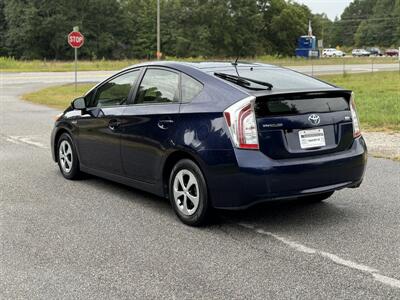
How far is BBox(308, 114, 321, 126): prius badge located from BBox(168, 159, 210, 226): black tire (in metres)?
1.08

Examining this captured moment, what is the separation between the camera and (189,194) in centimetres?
528

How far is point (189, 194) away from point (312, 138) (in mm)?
1224

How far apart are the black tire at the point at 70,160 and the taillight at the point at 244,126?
2.99 m

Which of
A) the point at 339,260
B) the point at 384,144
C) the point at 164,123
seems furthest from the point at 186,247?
the point at 384,144

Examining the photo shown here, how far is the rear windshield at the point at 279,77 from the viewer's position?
5320 mm

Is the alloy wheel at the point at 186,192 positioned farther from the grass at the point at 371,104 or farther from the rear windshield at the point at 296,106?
the grass at the point at 371,104

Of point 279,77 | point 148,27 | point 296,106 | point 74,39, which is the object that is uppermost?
point 148,27

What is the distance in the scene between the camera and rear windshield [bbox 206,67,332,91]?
5.32 m

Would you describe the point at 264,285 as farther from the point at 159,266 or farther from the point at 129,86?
the point at 129,86

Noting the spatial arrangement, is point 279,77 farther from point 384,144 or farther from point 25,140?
point 25,140

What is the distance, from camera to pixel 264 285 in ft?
12.7

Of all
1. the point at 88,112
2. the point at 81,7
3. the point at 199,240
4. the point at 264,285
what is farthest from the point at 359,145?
the point at 81,7

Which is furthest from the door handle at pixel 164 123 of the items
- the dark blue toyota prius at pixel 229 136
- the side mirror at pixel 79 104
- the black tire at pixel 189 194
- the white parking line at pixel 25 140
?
the white parking line at pixel 25 140

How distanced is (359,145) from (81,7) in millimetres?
79783
